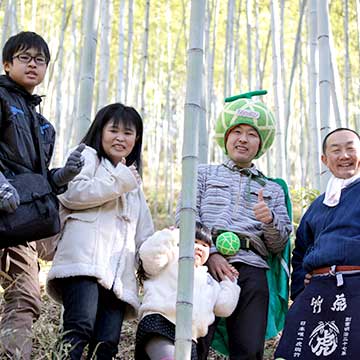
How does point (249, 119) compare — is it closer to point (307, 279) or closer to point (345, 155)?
point (345, 155)

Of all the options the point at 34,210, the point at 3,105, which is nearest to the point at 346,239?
the point at 34,210

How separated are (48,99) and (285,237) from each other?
553 centimetres

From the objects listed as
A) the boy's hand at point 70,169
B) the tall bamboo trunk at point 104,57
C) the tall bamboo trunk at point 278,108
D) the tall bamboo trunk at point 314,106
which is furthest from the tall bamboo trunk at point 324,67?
the tall bamboo trunk at point 104,57

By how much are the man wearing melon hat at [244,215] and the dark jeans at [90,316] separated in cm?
30

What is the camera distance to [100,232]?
2.29 meters

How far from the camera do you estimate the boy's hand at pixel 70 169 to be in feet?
6.79

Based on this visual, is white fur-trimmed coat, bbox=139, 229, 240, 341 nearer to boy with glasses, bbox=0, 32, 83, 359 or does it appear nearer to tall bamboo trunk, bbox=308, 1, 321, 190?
boy with glasses, bbox=0, 32, 83, 359

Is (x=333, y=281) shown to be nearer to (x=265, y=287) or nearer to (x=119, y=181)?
(x=265, y=287)

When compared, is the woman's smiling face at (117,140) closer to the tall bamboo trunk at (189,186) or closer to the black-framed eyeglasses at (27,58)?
the black-framed eyeglasses at (27,58)

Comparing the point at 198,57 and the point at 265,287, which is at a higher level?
the point at 198,57

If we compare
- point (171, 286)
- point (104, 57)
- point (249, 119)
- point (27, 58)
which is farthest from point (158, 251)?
point (104, 57)

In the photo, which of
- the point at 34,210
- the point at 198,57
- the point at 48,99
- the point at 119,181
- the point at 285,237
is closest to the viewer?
the point at 198,57

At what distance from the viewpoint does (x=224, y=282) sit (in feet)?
7.61

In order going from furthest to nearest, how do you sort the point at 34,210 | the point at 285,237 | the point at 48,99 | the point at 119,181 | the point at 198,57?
the point at 48,99 → the point at 285,237 → the point at 119,181 → the point at 34,210 → the point at 198,57
